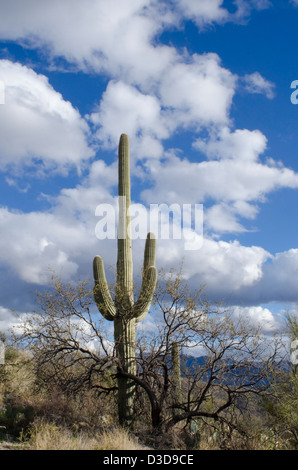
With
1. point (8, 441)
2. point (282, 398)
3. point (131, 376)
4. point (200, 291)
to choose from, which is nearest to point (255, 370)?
point (282, 398)

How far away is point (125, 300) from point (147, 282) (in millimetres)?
981

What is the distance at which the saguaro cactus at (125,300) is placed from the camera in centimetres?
1384

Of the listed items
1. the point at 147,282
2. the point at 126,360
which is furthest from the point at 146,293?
the point at 126,360

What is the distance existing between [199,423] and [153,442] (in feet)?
8.52

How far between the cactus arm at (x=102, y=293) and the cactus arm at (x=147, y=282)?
0.84m

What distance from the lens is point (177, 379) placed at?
1370cm

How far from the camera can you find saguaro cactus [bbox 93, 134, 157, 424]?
13836mm

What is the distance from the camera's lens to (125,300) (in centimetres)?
1417

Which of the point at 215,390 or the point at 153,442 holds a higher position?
the point at 215,390
